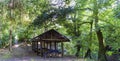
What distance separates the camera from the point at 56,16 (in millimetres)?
21375

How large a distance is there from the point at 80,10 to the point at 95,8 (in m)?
2.67

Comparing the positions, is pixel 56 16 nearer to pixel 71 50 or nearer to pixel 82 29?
pixel 82 29

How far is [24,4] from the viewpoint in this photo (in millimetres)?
19641

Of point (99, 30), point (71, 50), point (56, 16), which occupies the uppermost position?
point (56, 16)

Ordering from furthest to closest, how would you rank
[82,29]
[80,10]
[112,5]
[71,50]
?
1. [71,50]
2. [82,29]
3. [80,10]
4. [112,5]

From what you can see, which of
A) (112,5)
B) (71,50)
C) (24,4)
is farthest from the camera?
(71,50)

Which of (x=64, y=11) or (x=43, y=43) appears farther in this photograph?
(x=43, y=43)

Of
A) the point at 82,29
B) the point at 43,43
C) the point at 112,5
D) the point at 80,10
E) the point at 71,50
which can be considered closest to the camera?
the point at 112,5

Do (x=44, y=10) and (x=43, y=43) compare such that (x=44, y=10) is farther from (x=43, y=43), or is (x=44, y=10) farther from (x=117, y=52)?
(x=117, y=52)

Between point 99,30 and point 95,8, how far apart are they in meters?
2.39

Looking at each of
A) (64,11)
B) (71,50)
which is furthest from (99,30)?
(71,50)

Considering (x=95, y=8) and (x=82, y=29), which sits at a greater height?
(x=95, y=8)

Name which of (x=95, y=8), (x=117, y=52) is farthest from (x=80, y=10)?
(x=117, y=52)

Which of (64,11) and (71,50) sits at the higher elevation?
(64,11)
